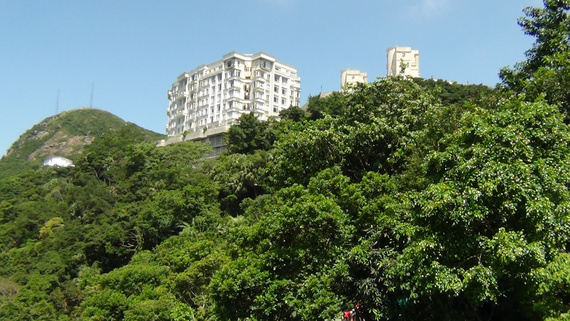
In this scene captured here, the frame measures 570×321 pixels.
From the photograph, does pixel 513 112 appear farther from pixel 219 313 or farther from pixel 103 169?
pixel 103 169

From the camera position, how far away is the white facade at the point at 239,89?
67.9 m

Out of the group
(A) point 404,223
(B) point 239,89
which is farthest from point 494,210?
(B) point 239,89

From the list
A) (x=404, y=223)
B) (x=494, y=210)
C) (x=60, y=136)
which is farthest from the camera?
(x=60, y=136)

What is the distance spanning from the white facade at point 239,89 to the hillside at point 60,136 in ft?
96.7

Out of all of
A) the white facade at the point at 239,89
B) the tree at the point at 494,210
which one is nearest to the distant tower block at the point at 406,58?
the white facade at the point at 239,89

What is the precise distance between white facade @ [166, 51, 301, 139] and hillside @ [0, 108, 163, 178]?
96.7 ft

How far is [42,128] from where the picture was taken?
4702 inches

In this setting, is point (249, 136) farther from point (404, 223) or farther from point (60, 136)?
point (60, 136)

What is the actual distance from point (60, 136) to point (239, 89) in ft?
212

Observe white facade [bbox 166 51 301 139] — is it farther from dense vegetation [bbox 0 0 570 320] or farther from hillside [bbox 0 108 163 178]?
dense vegetation [bbox 0 0 570 320]

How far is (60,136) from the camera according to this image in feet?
376

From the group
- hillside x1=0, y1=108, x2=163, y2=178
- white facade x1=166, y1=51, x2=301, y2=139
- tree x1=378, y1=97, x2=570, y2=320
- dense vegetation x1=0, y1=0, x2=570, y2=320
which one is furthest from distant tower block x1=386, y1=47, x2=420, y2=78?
tree x1=378, y1=97, x2=570, y2=320

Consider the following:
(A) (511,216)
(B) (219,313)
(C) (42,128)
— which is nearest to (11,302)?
(B) (219,313)

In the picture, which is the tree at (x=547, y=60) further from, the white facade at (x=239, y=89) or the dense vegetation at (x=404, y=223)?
the white facade at (x=239, y=89)
